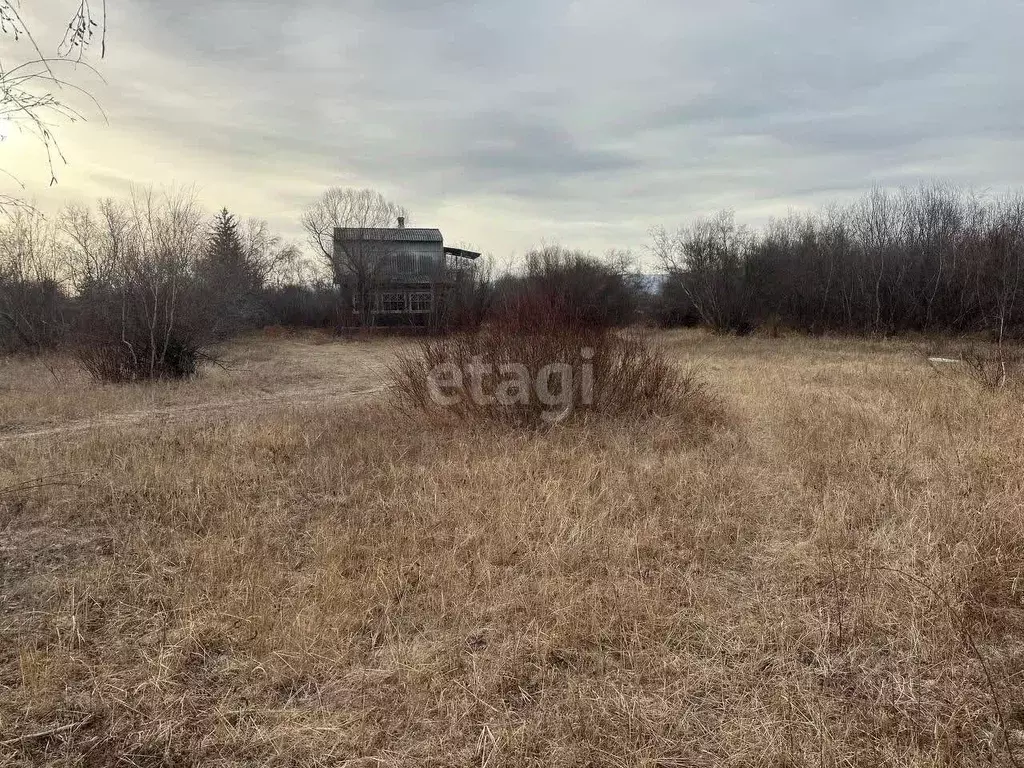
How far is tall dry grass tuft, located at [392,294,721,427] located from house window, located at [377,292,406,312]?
2421 centimetres

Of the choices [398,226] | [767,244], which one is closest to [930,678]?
[767,244]

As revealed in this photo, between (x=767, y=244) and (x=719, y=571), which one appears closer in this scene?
(x=719, y=571)

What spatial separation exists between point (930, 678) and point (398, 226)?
120ft

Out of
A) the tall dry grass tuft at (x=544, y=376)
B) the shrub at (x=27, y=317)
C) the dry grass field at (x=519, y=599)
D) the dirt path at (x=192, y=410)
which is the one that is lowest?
the dry grass field at (x=519, y=599)

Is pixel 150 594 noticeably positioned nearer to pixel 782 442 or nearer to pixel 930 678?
pixel 930 678

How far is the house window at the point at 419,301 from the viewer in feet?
105

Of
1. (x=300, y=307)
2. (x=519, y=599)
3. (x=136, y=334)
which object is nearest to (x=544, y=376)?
(x=519, y=599)

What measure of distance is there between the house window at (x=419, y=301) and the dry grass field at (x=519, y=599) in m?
25.8

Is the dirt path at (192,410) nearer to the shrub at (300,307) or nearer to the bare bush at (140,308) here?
the bare bush at (140,308)

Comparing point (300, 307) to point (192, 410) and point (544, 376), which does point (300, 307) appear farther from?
point (544, 376)

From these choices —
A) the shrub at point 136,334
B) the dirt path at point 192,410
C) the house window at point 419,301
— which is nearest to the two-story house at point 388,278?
the house window at point 419,301

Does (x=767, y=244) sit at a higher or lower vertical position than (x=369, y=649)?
higher

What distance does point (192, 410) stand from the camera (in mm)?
9828

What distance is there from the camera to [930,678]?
2.56 meters
